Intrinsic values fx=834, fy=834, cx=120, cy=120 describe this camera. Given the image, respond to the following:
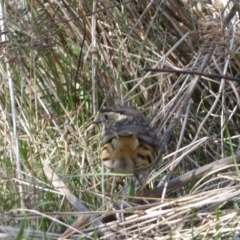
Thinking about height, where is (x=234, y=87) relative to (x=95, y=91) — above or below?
Answer: below

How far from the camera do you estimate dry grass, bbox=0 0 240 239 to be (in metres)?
4.03

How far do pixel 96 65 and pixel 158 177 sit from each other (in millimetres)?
865

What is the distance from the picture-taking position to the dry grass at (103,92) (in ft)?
13.2

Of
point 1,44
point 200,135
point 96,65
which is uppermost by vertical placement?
point 1,44

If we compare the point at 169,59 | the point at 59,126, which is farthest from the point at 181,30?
the point at 59,126

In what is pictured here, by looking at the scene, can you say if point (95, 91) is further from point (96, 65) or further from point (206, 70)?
point (206, 70)

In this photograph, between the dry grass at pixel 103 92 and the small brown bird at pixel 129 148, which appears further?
the dry grass at pixel 103 92

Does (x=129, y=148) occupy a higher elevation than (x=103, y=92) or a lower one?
lower

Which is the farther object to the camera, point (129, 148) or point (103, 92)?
point (103, 92)

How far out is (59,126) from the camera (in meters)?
4.84

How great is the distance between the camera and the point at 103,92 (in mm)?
4914

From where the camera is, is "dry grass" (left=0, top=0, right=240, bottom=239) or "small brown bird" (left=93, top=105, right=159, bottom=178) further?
"dry grass" (left=0, top=0, right=240, bottom=239)

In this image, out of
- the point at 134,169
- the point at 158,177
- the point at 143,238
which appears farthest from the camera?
the point at 158,177

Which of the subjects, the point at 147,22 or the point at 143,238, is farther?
the point at 147,22
